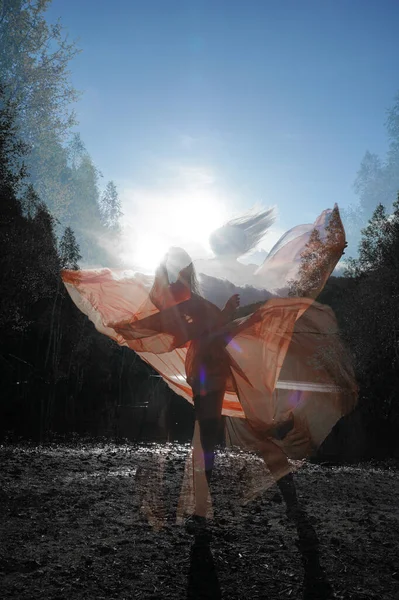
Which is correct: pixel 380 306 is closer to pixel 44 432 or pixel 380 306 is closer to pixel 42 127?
pixel 44 432

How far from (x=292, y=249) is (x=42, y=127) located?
61.8 m

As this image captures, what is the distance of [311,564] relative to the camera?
4281 millimetres

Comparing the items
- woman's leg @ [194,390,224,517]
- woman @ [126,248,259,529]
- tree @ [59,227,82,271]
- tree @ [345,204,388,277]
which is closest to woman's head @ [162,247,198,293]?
woman @ [126,248,259,529]

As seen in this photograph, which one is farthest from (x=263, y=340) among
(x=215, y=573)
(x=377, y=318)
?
(x=377, y=318)

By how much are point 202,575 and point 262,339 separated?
349 centimetres

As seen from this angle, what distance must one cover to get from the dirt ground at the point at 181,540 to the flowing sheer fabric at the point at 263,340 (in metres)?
1.03

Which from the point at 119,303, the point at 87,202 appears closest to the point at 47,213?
the point at 119,303

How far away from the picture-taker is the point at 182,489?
23.0 ft

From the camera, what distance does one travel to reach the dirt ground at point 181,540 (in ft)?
12.2

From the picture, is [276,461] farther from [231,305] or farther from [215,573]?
[215,573]

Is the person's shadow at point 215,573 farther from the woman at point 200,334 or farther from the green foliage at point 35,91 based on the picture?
the green foliage at point 35,91

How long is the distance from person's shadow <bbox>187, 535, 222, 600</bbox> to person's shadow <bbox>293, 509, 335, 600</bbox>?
0.73m

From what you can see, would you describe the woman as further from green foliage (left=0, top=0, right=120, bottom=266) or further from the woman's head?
green foliage (left=0, top=0, right=120, bottom=266)

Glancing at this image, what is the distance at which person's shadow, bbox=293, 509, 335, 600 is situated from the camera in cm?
368
